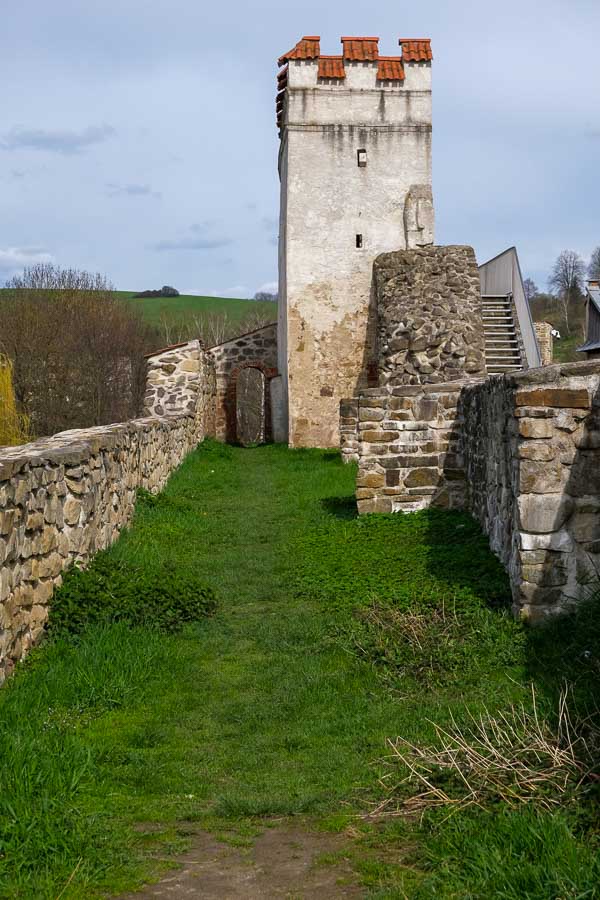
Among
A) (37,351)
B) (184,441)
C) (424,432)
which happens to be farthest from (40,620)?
(37,351)

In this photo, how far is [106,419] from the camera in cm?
2630

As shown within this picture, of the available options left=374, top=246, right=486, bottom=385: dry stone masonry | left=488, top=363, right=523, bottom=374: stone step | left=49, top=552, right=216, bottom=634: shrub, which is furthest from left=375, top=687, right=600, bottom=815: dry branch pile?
left=488, top=363, right=523, bottom=374: stone step

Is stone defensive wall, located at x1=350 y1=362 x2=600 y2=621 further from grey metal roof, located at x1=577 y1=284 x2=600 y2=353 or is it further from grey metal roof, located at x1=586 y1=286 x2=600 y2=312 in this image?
grey metal roof, located at x1=586 y1=286 x2=600 y2=312

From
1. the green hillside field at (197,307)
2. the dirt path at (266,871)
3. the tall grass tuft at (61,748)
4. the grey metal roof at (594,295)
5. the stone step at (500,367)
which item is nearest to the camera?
the dirt path at (266,871)

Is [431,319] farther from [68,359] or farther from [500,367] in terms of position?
[68,359]

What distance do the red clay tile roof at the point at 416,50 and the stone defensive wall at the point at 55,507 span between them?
11678mm

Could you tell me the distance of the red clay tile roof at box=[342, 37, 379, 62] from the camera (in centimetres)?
2014

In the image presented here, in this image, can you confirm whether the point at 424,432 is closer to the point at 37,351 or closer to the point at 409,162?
the point at 409,162

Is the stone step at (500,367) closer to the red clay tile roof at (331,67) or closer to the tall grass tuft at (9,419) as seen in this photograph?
the red clay tile roof at (331,67)

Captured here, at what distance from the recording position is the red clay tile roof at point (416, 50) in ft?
66.5

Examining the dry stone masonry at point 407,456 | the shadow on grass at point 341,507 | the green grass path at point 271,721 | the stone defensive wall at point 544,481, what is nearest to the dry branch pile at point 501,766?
the green grass path at point 271,721

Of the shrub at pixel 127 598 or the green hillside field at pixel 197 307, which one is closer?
the shrub at pixel 127 598

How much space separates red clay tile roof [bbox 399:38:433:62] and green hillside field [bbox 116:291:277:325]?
3770cm

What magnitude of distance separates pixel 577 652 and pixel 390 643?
1084mm
